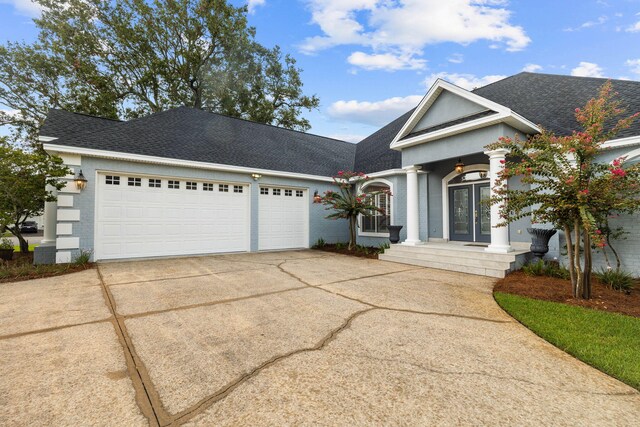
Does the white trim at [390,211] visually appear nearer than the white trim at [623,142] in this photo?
No

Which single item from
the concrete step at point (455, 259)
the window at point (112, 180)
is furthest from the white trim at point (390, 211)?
the window at point (112, 180)

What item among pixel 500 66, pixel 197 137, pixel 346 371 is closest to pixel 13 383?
pixel 346 371

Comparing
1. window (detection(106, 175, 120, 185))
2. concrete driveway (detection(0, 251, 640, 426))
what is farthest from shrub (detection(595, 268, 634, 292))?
window (detection(106, 175, 120, 185))

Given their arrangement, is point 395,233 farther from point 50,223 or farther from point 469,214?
point 50,223

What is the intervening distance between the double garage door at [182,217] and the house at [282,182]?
0.03m

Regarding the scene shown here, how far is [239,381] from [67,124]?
954cm

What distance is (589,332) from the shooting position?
321 centimetres

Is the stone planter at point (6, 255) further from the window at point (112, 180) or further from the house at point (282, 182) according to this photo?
the window at point (112, 180)

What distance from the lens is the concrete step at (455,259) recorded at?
643 centimetres

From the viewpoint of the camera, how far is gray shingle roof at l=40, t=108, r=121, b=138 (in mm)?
7254

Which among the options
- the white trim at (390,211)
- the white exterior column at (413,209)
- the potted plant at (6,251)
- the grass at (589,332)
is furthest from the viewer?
the white trim at (390,211)

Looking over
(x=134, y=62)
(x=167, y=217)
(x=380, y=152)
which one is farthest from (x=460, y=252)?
(x=134, y=62)

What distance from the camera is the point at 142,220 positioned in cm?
816

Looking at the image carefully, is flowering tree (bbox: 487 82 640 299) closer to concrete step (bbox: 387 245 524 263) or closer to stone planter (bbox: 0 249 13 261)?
concrete step (bbox: 387 245 524 263)
